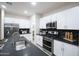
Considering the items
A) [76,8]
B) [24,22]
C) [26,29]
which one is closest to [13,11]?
[24,22]

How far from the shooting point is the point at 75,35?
1.88 meters

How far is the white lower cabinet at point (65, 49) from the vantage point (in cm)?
152

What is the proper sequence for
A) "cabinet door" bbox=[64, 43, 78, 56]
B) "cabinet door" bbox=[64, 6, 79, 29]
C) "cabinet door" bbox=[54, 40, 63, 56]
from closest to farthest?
"cabinet door" bbox=[64, 43, 78, 56], "cabinet door" bbox=[64, 6, 79, 29], "cabinet door" bbox=[54, 40, 63, 56]

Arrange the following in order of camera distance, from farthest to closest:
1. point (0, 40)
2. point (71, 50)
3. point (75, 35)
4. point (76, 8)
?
point (75, 35)
point (76, 8)
point (71, 50)
point (0, 40)

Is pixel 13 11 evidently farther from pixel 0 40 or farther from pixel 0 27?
pixel 0 40

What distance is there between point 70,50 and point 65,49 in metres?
0.13

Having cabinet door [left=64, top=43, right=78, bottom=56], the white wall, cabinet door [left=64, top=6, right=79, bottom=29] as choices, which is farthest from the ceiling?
cabinet door [left=64, top=43, right=78, bottom=56]

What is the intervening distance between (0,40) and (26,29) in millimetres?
459

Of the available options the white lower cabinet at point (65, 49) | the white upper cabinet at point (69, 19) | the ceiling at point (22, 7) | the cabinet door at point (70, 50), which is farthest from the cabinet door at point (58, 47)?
the ceiling at point (22, 7)

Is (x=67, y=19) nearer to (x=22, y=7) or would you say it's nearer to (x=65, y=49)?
(x=65, y=49)

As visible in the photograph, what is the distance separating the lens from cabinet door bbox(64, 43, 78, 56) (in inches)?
59.4

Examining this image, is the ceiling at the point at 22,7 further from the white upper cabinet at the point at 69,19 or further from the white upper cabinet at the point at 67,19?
the white upper cabinet at the point at 69,19

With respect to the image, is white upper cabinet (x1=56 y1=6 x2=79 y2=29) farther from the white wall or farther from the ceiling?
the white wall

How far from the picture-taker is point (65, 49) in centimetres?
173
